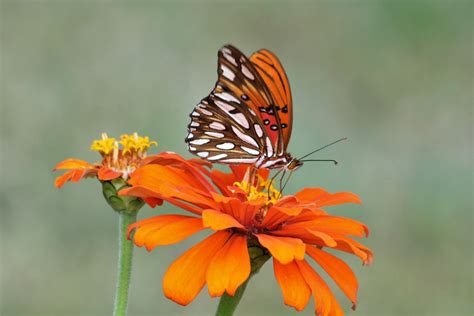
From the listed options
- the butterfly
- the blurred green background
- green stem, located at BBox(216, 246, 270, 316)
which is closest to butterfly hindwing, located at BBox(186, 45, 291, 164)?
the butterfly

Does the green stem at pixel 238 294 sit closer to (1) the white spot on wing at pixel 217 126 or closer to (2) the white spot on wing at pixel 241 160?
(2) the white spot on wing at pixel 241 160

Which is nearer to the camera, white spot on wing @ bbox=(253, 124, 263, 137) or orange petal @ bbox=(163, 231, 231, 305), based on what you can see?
orange petal @ bbox=(163, 231, 231, 305)

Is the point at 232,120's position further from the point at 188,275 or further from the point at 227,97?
the point at 188,275

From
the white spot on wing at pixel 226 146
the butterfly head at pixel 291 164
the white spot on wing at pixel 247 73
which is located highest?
the white spot on wing at pixel 247 73

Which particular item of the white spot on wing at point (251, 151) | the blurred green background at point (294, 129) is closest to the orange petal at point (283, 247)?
the white spot on wing at point (251, 151)

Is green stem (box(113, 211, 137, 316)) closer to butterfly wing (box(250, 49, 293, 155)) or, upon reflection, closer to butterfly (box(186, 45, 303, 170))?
butterfly (box(186, 45, 303, 170))

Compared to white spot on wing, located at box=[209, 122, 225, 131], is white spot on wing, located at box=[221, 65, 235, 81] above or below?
above

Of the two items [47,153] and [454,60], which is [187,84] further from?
[454,60]
